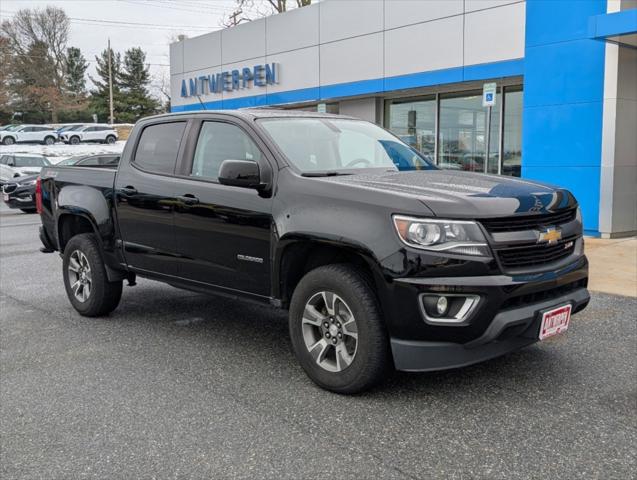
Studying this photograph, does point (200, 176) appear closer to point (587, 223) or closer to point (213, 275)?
point (213, 275)

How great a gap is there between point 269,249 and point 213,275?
692 mm

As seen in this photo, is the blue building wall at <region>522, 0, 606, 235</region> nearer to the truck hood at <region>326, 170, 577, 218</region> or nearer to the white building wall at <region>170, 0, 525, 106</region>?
the white building wall at <region>170, 0, 525, 106</region>

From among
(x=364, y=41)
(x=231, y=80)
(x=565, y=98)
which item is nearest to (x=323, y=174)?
(x=565, y=98)

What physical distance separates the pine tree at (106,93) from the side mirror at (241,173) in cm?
7656

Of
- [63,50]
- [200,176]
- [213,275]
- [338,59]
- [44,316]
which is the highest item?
[63,50]

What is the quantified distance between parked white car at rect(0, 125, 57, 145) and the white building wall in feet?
85.6

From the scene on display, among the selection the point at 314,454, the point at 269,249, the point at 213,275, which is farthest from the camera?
the point at 213,275

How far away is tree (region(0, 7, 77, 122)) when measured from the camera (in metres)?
66.7

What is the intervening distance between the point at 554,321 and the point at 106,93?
81.9 m

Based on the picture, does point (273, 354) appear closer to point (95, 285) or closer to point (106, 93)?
point (95, 285)

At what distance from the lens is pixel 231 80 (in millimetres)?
22188

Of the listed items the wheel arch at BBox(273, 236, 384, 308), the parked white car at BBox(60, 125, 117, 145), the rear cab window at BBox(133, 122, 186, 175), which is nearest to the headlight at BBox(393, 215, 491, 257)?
the wheel arch at BBox(273, 236, 384, 308)

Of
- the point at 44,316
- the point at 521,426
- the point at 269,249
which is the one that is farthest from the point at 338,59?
the point at 521,426

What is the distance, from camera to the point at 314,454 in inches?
131
